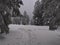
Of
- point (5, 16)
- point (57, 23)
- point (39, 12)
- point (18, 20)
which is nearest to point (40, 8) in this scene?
point (39, 12)

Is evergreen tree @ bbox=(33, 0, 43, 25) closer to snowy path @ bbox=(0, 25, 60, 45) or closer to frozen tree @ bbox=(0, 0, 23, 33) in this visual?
snowy path @ bbox=(0, 25, 60, 45)

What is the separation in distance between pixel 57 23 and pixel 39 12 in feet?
73.5

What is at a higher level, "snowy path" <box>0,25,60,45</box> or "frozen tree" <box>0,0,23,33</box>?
"frozen tree" <box>0,0,23,33</box>

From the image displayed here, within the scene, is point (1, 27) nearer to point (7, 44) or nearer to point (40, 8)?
point (7, 44)

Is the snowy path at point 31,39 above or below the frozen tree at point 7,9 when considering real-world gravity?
below

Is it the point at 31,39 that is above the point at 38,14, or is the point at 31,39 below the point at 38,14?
below

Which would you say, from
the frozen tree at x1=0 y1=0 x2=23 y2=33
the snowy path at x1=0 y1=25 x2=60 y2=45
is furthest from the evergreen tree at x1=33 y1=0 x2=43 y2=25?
the frozen tree at x1=0 y1=0 x2=23 y2=33

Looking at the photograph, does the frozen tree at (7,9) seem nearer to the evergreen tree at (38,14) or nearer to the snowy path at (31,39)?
the snowy path at (31,39)

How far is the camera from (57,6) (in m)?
5.86

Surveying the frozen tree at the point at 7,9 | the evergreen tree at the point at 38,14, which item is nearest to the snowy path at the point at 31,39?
the frozen tree at the point at 7,9

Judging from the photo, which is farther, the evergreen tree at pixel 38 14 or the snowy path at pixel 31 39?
the evergreen tree at pixel 38 14

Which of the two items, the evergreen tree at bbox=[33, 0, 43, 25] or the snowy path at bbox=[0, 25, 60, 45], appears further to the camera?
the evergreen tree at bbox=[33, 0, 43, 25]

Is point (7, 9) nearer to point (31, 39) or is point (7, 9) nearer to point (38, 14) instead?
point (31, 39)

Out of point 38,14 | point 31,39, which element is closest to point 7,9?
point 31,39
